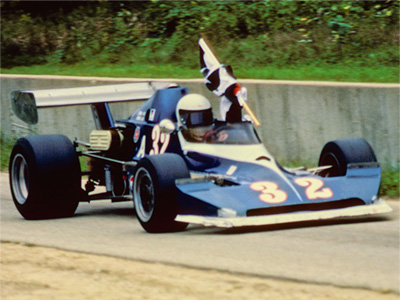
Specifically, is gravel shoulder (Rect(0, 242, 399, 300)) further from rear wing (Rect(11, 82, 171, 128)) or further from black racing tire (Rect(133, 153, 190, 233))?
rear wing (Rect(11, 82, 171, 128))

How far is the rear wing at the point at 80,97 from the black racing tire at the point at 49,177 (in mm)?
462

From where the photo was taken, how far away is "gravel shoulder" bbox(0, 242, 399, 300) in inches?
259

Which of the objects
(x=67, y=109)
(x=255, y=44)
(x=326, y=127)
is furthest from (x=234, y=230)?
(x=255, y=44)

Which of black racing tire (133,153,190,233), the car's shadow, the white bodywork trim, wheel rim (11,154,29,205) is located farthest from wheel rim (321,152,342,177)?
wheel rim (11,154,29,205)

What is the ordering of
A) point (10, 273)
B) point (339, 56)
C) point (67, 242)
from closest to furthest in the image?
point (10, 273) < point (67, 242) < point (339, 56)

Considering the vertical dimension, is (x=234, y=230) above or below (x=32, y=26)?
below

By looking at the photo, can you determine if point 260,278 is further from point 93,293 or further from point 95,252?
point 95,252

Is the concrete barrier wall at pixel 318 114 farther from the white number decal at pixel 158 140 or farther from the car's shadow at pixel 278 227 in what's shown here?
the white number decal at pixel 158 140

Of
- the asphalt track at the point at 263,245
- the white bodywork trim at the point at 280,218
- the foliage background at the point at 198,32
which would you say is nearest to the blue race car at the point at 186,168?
the white bodywork trim at the point at 280,218

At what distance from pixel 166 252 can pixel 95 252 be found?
0.70m

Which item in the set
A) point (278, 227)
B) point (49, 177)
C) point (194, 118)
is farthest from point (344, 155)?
point (49, 177)

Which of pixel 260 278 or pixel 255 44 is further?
pixel 255 44

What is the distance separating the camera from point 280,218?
8.73m

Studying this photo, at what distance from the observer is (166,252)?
8.23 m
